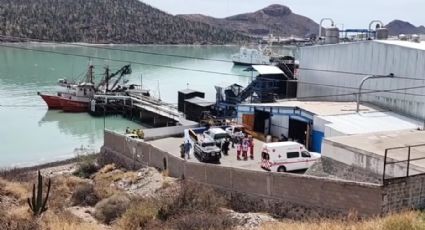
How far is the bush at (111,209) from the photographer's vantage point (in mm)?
16891

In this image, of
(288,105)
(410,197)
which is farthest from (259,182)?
(288,105)

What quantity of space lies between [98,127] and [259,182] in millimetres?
34275

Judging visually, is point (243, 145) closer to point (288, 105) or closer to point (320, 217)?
point (288, 105)

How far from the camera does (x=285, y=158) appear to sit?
2119cm

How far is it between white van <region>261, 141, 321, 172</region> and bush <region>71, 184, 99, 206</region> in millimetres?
6876

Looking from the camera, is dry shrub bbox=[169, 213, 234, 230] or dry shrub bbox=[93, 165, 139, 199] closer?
dry shrub bbox=[169, 213, 234, 230]

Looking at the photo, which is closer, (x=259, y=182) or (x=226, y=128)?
(x=259, y=182)

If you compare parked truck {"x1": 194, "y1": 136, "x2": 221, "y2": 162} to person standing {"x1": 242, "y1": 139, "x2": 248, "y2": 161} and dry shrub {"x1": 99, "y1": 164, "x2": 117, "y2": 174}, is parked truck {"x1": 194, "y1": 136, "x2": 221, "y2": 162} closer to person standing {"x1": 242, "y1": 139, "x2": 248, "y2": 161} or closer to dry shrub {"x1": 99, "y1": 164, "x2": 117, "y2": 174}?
person standing {"x1": 242, "y1": 139, "x2": 248, "y2": 161}

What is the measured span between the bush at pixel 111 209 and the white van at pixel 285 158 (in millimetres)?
6271

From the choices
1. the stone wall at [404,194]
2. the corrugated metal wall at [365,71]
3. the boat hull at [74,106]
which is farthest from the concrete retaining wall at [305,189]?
the boat hull at [74,106]

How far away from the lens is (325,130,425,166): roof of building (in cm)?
1630

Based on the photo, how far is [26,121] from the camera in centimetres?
5116

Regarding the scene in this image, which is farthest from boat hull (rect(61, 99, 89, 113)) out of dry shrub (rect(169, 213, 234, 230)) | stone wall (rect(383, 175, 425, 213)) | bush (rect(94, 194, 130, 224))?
→ stone wall (rect(383, 175, 425, 213))

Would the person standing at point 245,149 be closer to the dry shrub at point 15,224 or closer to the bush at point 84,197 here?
the bush at point 84,197
